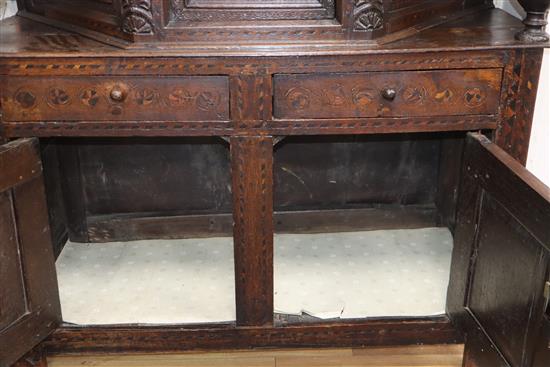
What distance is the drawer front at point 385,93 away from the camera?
64.4 inches

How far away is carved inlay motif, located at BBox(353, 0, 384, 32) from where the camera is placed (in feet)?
5.23

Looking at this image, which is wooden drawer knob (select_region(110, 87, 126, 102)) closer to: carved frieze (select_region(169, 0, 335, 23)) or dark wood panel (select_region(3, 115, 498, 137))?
dark wood panel (select_region(3, 115, 498, 137))

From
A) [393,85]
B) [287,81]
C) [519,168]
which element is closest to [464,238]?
[519,168]

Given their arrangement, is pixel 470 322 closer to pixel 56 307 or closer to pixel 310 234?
pixel 310 234

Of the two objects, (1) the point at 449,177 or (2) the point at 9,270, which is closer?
(2) the point at 9,270

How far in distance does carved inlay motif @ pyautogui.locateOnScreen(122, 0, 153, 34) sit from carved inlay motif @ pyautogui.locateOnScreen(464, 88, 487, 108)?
2.67ft

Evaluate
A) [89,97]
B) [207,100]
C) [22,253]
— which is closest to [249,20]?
[207,100]

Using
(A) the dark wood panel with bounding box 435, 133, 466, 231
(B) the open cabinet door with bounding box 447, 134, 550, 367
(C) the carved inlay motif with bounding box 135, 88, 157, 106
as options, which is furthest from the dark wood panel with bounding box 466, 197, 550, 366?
(C) the carved inlay motif with bounding box 135, 88, 157, 106

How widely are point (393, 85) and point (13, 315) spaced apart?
1.15 m

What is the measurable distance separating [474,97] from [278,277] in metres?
0.94

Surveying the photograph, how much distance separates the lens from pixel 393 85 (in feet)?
5.40

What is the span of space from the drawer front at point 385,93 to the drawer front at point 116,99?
6.8 inches

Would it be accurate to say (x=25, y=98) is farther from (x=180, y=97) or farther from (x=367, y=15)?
(x=367, y=15)

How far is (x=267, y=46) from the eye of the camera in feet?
5.23
